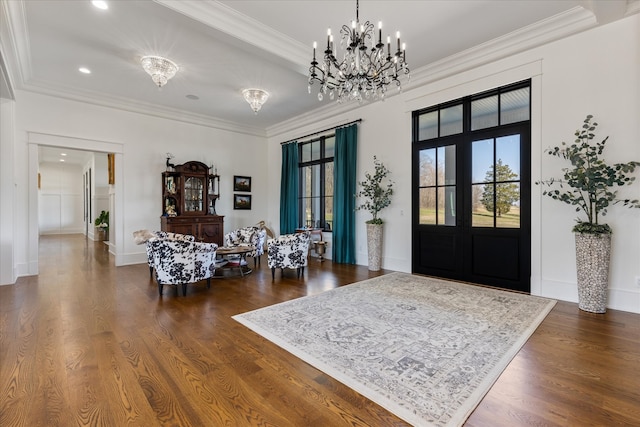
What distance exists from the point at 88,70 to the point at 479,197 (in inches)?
269

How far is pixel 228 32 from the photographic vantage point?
3604 mm

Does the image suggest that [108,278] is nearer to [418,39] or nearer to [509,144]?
[418,39]

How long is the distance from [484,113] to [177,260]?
5.13m

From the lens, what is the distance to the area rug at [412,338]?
6.37ft

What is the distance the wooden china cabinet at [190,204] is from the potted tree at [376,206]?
3707mm

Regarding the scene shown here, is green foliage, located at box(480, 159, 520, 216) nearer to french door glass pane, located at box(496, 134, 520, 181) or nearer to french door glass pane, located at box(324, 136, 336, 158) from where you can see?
french door glass pane, located at box(496, 134, 520, 181)

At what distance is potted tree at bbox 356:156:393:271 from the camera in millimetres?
Answer: 5781

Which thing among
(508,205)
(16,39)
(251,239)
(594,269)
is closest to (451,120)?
(508,205)

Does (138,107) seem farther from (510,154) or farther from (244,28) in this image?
(510,154)

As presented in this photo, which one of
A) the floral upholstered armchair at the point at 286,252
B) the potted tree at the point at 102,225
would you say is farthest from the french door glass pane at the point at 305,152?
the potted tree at the point at 102,225

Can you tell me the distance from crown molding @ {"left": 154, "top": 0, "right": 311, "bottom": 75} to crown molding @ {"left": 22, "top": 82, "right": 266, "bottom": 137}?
3953mm

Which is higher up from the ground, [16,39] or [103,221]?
[16,39]

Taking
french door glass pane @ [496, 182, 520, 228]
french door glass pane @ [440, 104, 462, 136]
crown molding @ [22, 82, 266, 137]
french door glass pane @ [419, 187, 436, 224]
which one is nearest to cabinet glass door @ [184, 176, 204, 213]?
crown molding @ [22, 82, 266, 137]

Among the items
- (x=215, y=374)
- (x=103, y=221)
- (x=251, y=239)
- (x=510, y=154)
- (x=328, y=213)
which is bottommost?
(x=215, y=374)
